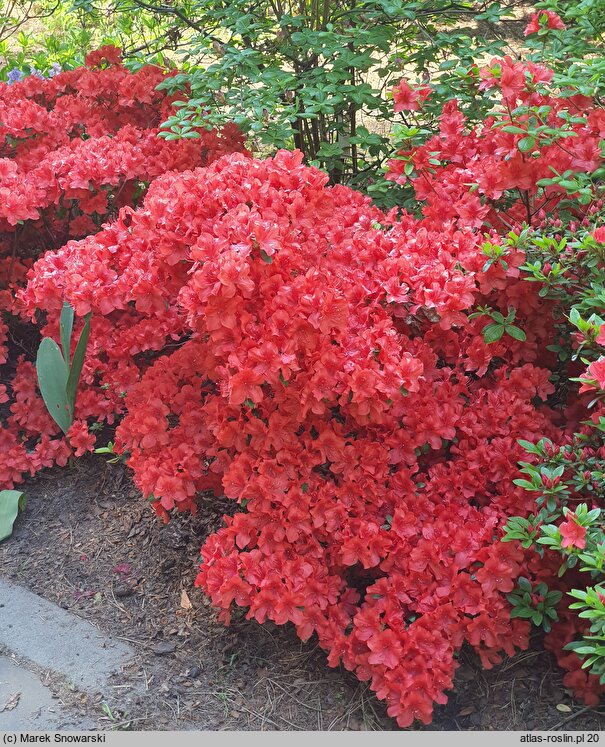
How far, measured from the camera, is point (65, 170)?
104 inches

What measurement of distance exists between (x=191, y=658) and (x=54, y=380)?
0.97 m

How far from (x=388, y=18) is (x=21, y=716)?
2593mm

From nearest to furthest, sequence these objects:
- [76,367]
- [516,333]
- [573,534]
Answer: [573,534] < [516,333] < [76,367]

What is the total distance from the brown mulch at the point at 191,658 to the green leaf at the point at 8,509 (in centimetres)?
4

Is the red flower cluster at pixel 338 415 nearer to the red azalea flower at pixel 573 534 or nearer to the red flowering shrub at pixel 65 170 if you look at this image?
the red azalea flower at pixel 573 534

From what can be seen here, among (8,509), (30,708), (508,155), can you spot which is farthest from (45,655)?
(508,155)

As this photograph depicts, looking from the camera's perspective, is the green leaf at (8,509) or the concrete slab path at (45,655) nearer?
the concrete slab path at (45,655)

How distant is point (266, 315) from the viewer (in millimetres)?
1753

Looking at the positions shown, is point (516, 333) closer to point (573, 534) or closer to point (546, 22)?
point (573, 534)

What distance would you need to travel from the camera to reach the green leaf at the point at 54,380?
95.7 inches

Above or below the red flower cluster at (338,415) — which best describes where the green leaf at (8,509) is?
below

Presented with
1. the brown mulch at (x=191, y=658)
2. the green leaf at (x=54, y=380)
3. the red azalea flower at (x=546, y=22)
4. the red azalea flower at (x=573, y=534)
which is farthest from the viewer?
the green leaf at (x=54, y=380)

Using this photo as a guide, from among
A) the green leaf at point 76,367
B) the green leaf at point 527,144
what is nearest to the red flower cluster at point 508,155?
the green leaf at point 527,144

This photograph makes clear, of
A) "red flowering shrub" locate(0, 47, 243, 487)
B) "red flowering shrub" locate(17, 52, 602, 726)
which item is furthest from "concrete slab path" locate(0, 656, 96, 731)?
"red flowering shrub" locate(0, 47, 243, 487)
